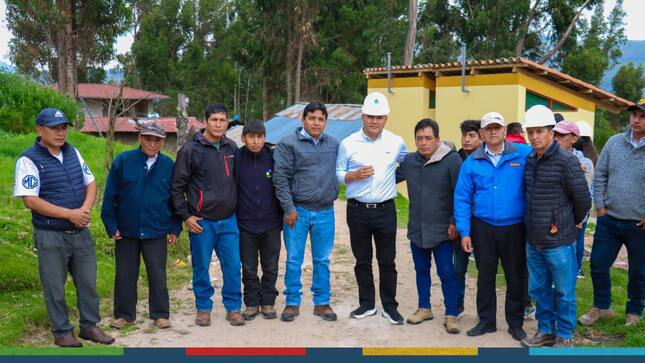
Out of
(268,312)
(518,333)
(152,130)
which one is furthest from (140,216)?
(518,333)

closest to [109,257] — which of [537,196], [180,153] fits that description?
[180,153]

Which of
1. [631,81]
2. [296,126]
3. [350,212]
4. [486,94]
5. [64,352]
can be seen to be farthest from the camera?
[631,81]

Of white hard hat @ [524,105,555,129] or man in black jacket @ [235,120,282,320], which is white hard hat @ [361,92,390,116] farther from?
white hard hat @ [524,105,555,129]

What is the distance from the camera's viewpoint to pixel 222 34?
4306 cm

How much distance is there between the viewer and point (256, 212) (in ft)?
17.0

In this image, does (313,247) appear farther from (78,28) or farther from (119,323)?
(78,28)

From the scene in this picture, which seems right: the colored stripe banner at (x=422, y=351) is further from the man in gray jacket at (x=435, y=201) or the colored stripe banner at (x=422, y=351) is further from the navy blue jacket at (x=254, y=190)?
the navy blue jacket at (x=254, y=190)

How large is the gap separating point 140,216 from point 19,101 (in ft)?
55.4

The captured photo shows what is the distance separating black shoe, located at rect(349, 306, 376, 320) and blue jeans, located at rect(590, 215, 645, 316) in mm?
1839

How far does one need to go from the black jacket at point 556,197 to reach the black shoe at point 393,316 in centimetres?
132

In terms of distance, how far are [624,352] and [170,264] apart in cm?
523

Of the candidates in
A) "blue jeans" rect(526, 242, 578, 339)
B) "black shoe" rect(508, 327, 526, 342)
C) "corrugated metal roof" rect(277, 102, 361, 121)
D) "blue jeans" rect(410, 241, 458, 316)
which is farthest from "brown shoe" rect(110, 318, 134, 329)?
"corrugated metal roof" rect(277, 102, 361, 121)

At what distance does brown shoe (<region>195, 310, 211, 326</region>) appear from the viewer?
515cm

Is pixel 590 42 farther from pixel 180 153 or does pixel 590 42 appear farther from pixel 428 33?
pixel 180 153
